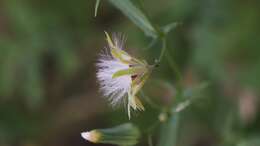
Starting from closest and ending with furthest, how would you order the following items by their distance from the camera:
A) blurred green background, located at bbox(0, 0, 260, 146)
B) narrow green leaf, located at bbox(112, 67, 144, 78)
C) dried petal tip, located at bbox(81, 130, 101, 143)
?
narrow green leaf, located at bbox(112, 67, 144, 78) → dried petal tip, located at bbox(81, 130, 101, 143) → blurred green background, located at bbox(0, 0, 260, 146)

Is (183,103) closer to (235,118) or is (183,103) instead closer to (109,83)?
(109,83)

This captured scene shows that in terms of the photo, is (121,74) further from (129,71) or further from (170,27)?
(170,27)

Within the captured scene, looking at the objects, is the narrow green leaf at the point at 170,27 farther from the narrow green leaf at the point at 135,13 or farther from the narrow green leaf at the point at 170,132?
the narrow green leaf at the point at 170,132

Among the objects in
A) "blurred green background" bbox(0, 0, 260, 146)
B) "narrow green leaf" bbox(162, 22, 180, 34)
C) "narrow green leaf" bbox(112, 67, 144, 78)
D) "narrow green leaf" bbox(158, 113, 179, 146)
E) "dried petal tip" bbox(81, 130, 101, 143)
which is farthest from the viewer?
"blurred green background" bbox(0, 0, 260, 146)

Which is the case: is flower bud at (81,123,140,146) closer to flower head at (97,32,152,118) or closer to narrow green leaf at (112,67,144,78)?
flower head at (97,32,152,118)

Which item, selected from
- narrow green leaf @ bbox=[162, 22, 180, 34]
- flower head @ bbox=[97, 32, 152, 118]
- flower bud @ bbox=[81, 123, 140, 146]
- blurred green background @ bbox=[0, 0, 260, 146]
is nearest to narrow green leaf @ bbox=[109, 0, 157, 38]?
narrow green leaf @ bbox=[162, 22, 180, 34]

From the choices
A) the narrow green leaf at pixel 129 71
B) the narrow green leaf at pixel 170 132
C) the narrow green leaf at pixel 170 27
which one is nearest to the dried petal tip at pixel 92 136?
the narrow green leaf at pixel 129 71

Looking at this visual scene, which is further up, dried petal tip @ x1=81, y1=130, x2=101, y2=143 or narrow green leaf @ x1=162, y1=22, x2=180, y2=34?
narrow green leaf @ x1=162, y1=22, x2=180, y2=34

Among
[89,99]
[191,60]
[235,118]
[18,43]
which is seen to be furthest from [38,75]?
[235,118]
